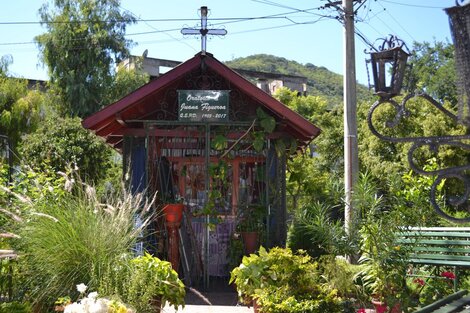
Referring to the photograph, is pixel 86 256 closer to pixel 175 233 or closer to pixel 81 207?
pixel 81 207

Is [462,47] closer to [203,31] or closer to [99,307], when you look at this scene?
[99,307]

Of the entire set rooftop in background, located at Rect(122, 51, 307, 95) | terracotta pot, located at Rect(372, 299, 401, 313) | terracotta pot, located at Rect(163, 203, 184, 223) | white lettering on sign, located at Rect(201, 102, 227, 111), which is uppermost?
rooftop in background, located at Rect(122, 51, 307, 95)

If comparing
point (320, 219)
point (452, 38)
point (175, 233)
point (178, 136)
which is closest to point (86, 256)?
point (320, 219)

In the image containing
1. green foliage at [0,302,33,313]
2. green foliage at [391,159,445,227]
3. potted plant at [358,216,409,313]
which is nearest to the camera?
green foliage at [0,302,33,313]

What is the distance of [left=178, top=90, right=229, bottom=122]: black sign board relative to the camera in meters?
9.22

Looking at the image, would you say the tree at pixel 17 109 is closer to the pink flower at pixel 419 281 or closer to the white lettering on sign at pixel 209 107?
the white lettering on sign at pixel 209 107

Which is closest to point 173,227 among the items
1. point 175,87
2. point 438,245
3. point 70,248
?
point 175,87

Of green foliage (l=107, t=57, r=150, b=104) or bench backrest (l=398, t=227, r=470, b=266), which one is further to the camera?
green foliage (l=107, t=57, r=150, b=104)

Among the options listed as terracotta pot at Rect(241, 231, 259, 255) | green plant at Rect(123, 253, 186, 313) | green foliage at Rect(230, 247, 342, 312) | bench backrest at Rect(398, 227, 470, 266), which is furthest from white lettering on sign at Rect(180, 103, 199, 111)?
green plant at Rect(123, 253, 186, 313)

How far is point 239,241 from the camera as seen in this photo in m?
9.48

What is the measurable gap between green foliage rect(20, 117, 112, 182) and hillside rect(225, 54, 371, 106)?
40.9 m

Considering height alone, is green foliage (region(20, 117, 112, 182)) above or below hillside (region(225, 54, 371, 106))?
below

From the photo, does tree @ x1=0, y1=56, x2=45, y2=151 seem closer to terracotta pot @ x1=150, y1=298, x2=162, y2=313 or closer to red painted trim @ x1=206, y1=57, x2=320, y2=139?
red painted trim @ x1=206, y1=57, x2=320, y2=139

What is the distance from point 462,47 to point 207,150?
6.36 meters
